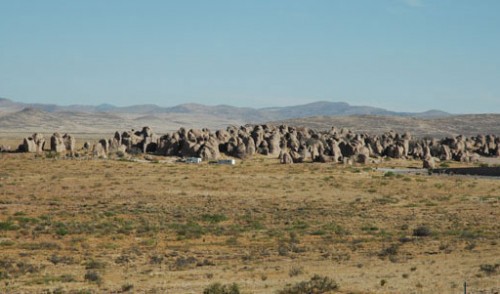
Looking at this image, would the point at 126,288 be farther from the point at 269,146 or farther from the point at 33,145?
the point at 269,146

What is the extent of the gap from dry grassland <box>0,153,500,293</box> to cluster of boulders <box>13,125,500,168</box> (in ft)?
75.1

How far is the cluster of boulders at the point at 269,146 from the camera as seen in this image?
338 ft

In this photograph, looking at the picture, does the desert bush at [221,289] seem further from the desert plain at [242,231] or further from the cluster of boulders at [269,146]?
the cluster of boulders at [269,146]

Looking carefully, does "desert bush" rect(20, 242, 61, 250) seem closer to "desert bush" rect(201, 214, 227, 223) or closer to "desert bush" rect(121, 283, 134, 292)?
"desert bush" rect(121, 283, 134, 292)

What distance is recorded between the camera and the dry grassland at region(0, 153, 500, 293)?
88.7 feet

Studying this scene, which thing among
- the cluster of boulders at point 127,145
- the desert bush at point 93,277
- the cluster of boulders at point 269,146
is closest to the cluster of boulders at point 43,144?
the cluster of boulders at point 269,146

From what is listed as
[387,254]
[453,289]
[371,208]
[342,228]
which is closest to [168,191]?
[371,208]

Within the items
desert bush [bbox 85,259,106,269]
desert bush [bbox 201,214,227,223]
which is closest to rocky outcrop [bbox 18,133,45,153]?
desert bush [bbox 201,214,227,223]

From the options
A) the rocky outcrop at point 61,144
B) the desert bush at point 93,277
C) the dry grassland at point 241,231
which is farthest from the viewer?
the rocky outcrop at point 61,144

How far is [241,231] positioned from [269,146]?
6979 cm

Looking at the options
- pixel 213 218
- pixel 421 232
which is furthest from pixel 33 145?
pixel 421 232

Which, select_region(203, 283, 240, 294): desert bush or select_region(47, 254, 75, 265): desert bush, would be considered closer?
→ select_region(203, 283, 240, 294): desert bush

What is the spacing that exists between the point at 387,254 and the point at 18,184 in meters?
42.3

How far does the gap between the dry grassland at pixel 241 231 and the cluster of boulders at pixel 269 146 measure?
75.1 feet
